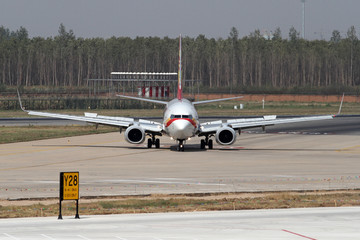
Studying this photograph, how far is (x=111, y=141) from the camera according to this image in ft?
201

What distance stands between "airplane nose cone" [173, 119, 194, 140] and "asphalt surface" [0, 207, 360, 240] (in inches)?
912

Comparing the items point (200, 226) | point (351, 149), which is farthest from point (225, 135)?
point (200, 226)

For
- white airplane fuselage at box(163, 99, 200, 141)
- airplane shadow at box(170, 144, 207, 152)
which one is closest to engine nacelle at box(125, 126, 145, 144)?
white airplane fuselage at box(163, 99, 200, 141)

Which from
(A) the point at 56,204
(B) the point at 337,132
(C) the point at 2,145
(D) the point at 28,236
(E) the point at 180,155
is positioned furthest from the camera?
(B) the point at 337,132

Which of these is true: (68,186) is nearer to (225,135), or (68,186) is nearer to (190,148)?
(225,135)

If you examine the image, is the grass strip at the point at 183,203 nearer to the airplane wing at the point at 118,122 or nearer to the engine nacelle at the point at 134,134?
the engine nacelle at the point at 134,134

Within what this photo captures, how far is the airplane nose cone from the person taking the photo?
4788 centimetres

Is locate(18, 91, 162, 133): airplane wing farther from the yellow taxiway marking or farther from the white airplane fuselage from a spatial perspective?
the yellow taxiway marking

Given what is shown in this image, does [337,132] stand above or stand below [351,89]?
below

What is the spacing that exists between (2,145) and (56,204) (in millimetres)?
30778

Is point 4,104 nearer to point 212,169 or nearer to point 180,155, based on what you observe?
point 180,155

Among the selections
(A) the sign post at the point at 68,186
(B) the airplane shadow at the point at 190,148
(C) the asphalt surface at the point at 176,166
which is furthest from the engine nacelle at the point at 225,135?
(A) the sign post at the point at 68,186

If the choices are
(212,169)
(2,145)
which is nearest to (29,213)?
(212,169)

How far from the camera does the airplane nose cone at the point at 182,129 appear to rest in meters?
47.9
